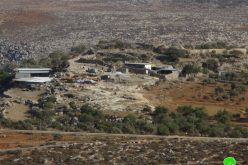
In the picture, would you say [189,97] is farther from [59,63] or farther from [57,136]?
[57,136]

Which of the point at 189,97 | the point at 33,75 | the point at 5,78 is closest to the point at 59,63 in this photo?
the point at 33,75

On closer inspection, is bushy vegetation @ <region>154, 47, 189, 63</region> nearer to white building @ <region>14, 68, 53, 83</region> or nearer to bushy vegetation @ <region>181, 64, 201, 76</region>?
bushy vegetation @ <region>181, 64, 201, 76</region>

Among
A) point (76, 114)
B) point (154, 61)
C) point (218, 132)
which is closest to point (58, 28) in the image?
point (154, 61)

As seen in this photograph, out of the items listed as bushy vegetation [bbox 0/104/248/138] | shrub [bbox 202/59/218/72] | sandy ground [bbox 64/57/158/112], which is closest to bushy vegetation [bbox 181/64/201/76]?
sandy ground [bbox 64/57/158/112]

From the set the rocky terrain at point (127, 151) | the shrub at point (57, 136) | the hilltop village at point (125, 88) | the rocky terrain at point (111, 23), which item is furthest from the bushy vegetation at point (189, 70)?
the rocky terrain at point (111, 23)

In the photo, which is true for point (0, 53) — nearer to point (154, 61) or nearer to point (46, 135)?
point (154, 61)

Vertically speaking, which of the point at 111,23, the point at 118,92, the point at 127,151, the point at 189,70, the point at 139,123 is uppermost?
the point at 127,151
